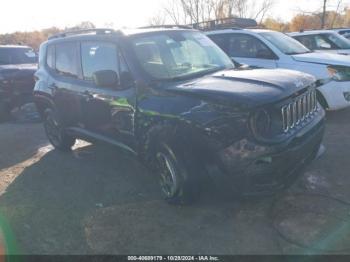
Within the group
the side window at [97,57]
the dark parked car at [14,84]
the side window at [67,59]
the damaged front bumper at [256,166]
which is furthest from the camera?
the dark parked car at [14,84]

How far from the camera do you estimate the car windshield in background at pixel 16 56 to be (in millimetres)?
10062

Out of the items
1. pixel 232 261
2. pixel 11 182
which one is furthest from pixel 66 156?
pixel 232 261

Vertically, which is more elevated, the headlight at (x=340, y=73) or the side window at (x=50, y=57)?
the side window at (x=50, y=57)

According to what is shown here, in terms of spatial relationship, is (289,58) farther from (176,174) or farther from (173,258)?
(173,258)

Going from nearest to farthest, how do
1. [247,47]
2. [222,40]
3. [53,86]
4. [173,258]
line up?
[173,258]
[53,86]
[247,47]
[222,40]

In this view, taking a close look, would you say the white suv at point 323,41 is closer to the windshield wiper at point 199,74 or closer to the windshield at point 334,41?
the windshield at point 334,41

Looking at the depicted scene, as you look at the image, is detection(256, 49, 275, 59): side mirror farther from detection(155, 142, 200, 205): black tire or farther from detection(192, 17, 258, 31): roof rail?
detection(155, 142, 200, 205): black tire

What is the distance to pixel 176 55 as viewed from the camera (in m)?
4.68

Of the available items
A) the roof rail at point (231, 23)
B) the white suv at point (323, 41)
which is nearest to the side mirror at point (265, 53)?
the roof rail at point (231, 23)

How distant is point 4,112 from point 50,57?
4098 mm

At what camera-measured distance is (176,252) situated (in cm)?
339

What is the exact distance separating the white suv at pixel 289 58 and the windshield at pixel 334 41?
10.5ft

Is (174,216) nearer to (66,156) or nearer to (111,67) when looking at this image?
(111,67)

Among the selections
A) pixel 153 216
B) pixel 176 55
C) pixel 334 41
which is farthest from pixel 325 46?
pixel 153 216
